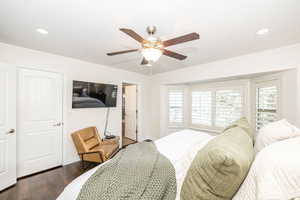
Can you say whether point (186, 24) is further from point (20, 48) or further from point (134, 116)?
point (134, 116)

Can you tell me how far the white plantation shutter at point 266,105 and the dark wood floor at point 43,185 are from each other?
4057mm

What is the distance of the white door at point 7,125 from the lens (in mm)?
2139

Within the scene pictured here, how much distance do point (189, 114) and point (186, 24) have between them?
3.20 metres

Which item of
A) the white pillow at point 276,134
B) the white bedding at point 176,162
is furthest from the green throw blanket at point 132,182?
the white pillow at point 276,134

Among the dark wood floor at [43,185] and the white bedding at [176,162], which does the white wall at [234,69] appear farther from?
the dark wood floor at [43,185]

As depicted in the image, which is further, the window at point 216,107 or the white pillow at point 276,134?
the window at point 216,107

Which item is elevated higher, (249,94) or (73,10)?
(73,10)

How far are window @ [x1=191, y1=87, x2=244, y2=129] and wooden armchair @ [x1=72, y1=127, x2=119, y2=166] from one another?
2648 millimetres

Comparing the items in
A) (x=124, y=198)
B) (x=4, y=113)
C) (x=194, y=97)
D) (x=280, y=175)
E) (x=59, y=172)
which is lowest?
(x=59, y=172)

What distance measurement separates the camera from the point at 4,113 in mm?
2174

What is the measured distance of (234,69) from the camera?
117 inches

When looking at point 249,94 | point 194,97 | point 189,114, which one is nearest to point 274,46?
point 249,94

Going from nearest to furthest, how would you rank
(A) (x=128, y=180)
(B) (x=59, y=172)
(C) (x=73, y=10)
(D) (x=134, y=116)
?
1. (A) (x=128, y=180)
2. (C) (x=73, y=10)
3. (B) (x=59, y=172)
4. (D) (x=134, y=116)

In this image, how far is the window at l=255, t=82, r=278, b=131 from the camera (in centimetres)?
270
